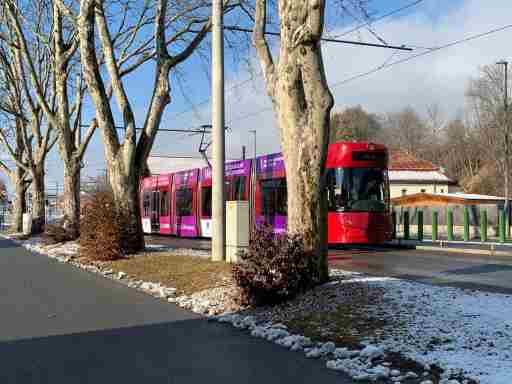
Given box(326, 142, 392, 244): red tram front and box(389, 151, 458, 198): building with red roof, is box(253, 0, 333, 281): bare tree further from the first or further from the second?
box(389, 151, 458, 198): building with red roof

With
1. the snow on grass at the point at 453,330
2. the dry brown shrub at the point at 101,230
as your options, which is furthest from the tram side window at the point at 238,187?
the snow on grass at the point at 453,330

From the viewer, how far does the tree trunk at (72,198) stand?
25641mm

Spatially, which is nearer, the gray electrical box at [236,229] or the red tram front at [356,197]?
the gray electrical box at [236,229]

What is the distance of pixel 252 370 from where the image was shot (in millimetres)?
5934

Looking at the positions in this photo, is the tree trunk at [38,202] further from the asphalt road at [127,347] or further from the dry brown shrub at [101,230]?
the asphalt road at [127,347]

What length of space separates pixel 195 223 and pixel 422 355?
23.2 metres

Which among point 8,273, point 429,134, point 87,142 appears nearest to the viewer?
point 8,273

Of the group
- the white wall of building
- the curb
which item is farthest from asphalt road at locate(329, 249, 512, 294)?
the white wall of building

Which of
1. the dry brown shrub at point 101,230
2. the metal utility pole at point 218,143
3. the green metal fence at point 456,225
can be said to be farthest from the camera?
the green metal fence at point 456,225

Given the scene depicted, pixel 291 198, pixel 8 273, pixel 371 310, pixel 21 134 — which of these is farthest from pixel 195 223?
pixel 371 310

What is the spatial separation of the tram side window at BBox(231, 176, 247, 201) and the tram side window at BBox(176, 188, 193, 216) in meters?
5.54

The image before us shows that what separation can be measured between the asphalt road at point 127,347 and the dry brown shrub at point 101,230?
19.8ft

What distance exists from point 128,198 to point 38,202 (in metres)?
19.4

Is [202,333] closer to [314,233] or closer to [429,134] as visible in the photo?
[314,233]
